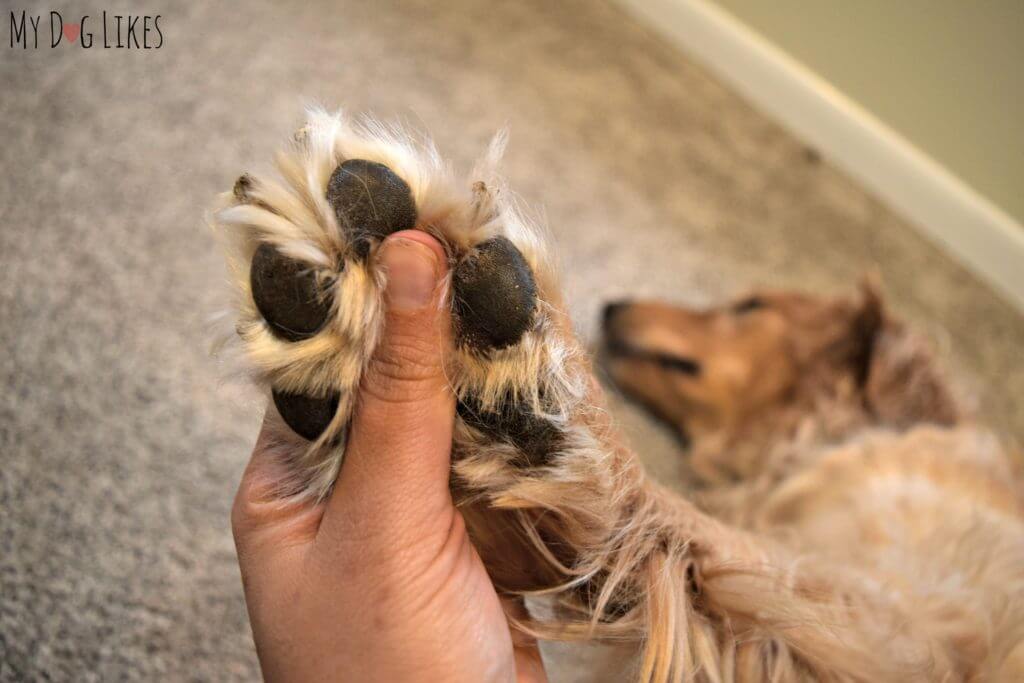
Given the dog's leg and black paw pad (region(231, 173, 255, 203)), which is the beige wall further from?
black paw pad (region(231, 173, 255, 203))

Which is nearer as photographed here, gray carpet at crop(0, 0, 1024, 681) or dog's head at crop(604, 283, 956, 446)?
gray carpet at crop(0, 0, 1024, 681)

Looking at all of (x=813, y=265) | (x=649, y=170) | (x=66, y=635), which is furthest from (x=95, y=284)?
(x=813, y=265)

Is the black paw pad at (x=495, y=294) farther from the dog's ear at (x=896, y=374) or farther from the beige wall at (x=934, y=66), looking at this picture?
the beige wall at (x=934, y=66)

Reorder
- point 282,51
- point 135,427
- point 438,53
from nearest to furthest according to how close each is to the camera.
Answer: point 135,427 < point 282,51 < point 438,53

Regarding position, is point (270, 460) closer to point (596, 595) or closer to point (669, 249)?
point (596, 595)

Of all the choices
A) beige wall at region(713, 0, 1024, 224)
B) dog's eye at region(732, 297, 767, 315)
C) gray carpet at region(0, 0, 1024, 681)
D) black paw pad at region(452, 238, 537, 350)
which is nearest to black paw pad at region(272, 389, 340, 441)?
black paw pad at region(452, 238, 537, 350)

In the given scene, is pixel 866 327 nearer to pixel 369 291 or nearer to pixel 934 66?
pixel 934 66
